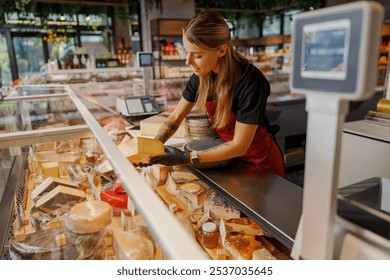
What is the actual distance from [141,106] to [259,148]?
1.38m

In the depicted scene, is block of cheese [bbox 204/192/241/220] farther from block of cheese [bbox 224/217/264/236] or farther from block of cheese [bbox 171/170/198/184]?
block of cheese [bbox 171/170/198/184]

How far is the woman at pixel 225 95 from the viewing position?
139 cm

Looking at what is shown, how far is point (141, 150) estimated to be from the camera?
50.3 inches

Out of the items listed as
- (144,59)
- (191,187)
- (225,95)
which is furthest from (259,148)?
(144,59)

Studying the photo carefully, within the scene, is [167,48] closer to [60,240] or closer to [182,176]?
[182,176]

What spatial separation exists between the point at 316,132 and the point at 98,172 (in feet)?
4.93

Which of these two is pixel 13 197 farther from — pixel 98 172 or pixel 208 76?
pixel 208 76

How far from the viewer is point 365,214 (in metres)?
0.84

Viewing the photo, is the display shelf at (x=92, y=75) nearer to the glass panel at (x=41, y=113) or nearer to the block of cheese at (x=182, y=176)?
the glass panel at (x=41, y=113)

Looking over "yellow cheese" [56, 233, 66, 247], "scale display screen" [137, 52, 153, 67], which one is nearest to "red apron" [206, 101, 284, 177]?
"yellow cheese" [56, 233, 66, 247]

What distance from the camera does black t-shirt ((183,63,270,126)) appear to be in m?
1.38

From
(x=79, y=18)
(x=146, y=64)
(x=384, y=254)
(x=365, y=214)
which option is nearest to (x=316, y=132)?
(x=384, y=254)

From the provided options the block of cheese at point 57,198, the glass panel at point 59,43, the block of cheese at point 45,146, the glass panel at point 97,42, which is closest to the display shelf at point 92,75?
the glass panel at point 59,43
